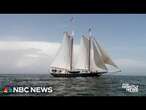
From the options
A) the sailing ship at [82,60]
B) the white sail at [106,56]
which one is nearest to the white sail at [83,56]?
the sailing ship at [82,60]

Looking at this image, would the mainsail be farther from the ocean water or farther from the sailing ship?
the ocean water

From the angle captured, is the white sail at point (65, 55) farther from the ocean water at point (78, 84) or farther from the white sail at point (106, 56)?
the white sail at point (106, 56)

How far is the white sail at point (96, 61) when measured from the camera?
11.9 ft

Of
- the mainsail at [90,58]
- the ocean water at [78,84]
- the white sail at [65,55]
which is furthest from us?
the mainsail at [90,58]

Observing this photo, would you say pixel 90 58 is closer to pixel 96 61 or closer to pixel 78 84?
pixel 96 61

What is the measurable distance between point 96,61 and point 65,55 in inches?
13.7

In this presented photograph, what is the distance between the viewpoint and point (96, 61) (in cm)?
367

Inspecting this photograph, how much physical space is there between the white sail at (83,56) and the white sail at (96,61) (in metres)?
0.05

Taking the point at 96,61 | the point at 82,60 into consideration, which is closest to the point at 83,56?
the point at 82,60

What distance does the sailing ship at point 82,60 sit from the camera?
3.45 meters

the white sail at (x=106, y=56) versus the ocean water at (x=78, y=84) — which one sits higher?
the white sail at (x=106, y=56)

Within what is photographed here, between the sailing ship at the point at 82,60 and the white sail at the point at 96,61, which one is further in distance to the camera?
the white sail at the point at 96,61

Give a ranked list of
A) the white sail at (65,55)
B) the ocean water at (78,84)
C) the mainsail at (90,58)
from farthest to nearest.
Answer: the mainsail at (90,58) < the white sail at (65,55) < the ocean water at (78,84)

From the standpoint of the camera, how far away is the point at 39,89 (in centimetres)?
328
